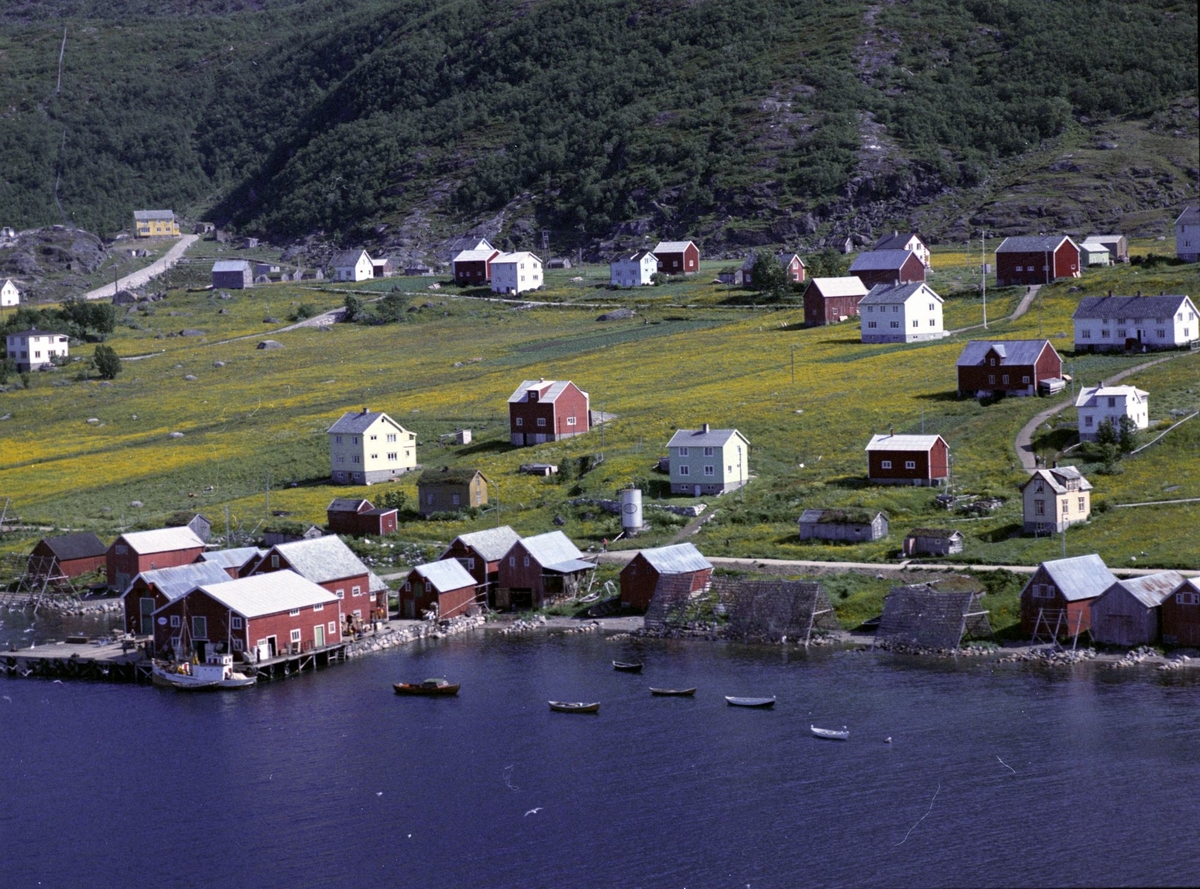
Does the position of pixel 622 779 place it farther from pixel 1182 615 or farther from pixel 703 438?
pixel 703 438

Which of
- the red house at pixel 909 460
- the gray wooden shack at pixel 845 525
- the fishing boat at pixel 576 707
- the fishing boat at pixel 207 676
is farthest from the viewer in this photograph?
the red house at pixel 909 460

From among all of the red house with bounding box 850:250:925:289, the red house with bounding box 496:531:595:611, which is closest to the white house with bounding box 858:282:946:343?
the red house with bounding box 850:250:925:289

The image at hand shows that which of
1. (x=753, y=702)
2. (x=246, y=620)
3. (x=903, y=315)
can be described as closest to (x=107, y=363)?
(x=903, y=315)

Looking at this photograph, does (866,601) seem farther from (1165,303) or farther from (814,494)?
(1165,303)

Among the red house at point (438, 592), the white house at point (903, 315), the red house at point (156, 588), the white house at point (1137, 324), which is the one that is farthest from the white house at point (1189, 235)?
the red house at point (156, 588)

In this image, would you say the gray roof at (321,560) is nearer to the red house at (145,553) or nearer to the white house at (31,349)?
the red house at (145,553)
